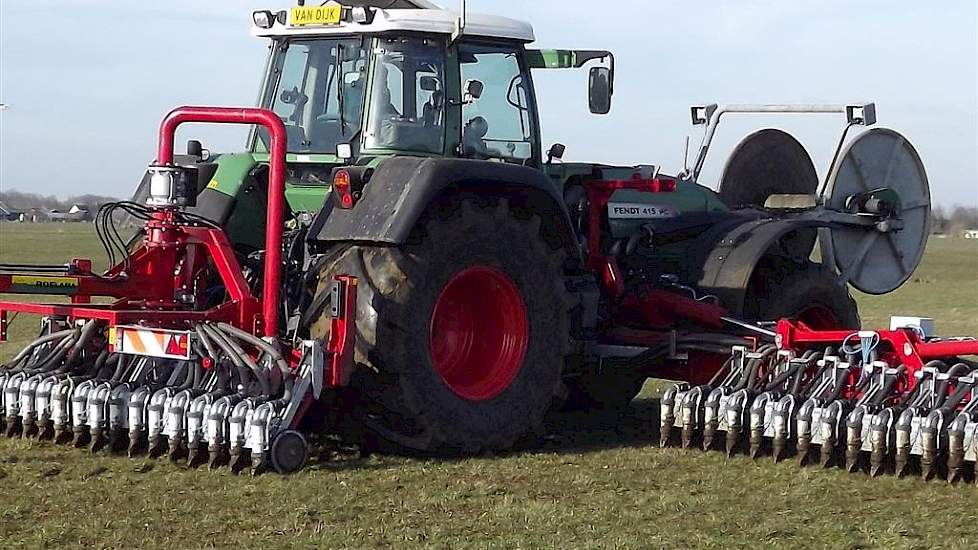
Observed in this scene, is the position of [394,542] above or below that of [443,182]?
below

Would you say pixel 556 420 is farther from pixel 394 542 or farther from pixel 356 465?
pixel 394 542

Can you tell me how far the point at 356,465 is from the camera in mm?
7094

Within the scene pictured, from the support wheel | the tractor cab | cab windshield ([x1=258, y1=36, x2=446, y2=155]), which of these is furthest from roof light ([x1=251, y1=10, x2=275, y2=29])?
the support wheel

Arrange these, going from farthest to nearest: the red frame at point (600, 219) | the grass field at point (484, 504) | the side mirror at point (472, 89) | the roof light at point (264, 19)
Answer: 1. the red frame at point (600, 219)
2. the roof light at point (264, 19)
3. the side mirror at point (472, 89)
4. the grass field at point (484, 504)

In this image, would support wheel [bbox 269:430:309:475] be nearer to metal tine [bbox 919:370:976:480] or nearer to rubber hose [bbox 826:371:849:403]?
rubber hose [bbox 826:371:849:403]

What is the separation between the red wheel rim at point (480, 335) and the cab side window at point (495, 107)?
2.72 ft

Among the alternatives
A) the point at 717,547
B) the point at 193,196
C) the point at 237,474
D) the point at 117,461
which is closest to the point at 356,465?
the point at 237,474

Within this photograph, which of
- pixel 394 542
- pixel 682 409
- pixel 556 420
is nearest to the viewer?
pixel 394 542

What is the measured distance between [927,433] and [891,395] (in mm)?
616

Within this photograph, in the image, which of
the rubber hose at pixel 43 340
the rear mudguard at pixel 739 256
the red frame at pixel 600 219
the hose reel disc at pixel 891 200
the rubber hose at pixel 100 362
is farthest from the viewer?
the hose reel disc at pixel 891 200

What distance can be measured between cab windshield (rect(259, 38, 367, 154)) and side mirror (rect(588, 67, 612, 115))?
1417mm

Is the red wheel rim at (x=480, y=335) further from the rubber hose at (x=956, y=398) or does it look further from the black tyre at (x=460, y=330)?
the rubber hose at (x=956, y=398)

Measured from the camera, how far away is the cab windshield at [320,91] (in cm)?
792

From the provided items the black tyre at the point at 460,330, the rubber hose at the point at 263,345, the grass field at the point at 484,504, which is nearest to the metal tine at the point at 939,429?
the grass field at the point at 484,504
